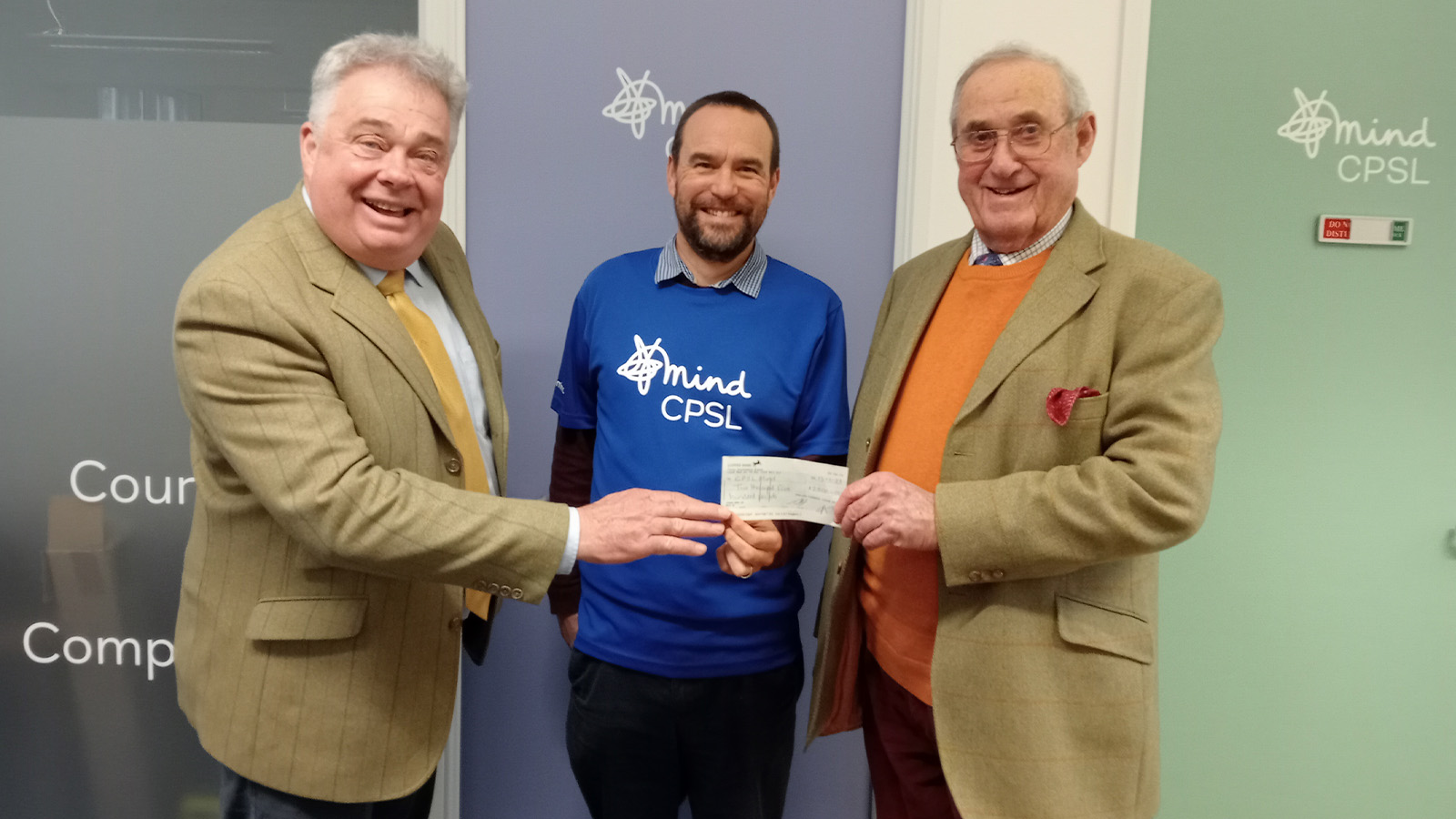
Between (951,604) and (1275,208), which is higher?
(1275,208)

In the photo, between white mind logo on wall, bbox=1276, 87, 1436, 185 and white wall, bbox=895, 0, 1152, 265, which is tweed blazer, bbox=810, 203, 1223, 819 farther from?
white mind logo on wall, bbox=1276, 87, 1436, 185

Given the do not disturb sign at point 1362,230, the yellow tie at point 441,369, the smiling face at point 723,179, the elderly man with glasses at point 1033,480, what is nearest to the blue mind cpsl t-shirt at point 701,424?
the smiling face at point 723,179

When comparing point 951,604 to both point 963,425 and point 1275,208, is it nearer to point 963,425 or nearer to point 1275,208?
point 963,425

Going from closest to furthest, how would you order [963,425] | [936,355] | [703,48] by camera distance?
[963,425] < [936,355] < [703,48]

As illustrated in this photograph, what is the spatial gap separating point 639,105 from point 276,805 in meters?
1.88

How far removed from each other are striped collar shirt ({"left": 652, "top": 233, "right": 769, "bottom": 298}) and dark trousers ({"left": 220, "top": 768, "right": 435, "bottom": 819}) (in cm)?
122

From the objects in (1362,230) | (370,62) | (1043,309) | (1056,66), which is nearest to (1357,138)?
(1362,230)

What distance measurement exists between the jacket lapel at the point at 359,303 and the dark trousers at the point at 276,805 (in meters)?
0.69

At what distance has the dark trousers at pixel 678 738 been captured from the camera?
6.40ft

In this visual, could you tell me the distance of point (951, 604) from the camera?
1.60 meters

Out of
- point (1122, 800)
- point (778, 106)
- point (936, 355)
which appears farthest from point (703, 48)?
point (1122, 800)

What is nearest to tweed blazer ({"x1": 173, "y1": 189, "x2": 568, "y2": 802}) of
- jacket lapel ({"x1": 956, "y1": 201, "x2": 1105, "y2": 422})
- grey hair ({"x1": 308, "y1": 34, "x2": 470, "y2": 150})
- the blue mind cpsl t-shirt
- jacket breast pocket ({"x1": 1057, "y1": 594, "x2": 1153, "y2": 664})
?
grey hair ({"x1": 308, "y1": 34, "x2": 470, "y2": 150})

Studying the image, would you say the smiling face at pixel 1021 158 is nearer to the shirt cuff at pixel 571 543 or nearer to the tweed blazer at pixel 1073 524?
the tweed blazer at pixel 1073 524

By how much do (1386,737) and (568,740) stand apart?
2.49 m
